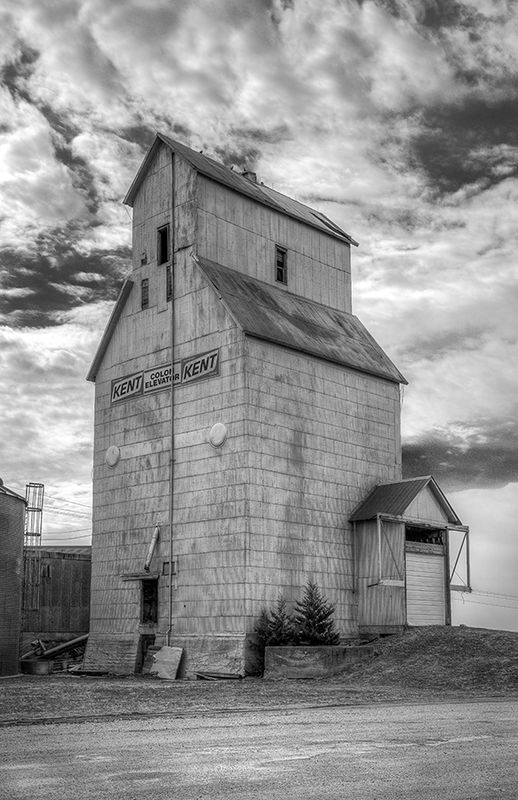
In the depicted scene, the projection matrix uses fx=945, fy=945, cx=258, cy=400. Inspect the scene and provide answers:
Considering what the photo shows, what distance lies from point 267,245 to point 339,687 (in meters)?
20.0

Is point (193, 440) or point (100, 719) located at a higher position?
point (193, 440)

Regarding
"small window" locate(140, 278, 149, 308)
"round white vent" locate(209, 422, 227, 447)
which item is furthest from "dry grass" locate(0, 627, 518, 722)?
"small window" locate(140, 278, 149, 308)

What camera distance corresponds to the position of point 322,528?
36094 millimetres

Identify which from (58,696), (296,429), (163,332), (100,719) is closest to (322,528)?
(296,429)

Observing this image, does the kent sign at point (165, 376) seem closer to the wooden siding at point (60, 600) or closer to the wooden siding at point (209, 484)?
the wooden siding at point (209, 484)

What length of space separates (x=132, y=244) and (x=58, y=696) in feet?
72.9

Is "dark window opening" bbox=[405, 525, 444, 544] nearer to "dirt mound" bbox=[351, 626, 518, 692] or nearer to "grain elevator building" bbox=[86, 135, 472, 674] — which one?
"grain elevator building" bbox=[86, 135, 472, 674]

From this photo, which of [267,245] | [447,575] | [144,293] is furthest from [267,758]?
[267,245]

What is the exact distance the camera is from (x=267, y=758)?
464 inches

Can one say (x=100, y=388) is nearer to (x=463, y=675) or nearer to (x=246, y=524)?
(x=246, y=524)

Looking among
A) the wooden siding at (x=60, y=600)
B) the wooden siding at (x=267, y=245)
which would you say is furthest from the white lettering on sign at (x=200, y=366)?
the wooden siding at (x=60, y=600)

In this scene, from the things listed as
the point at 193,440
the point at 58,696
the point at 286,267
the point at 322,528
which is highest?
the point at 286,267

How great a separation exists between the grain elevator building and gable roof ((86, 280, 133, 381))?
5cm

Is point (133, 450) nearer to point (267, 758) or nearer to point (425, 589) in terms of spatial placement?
point (425, 589)
